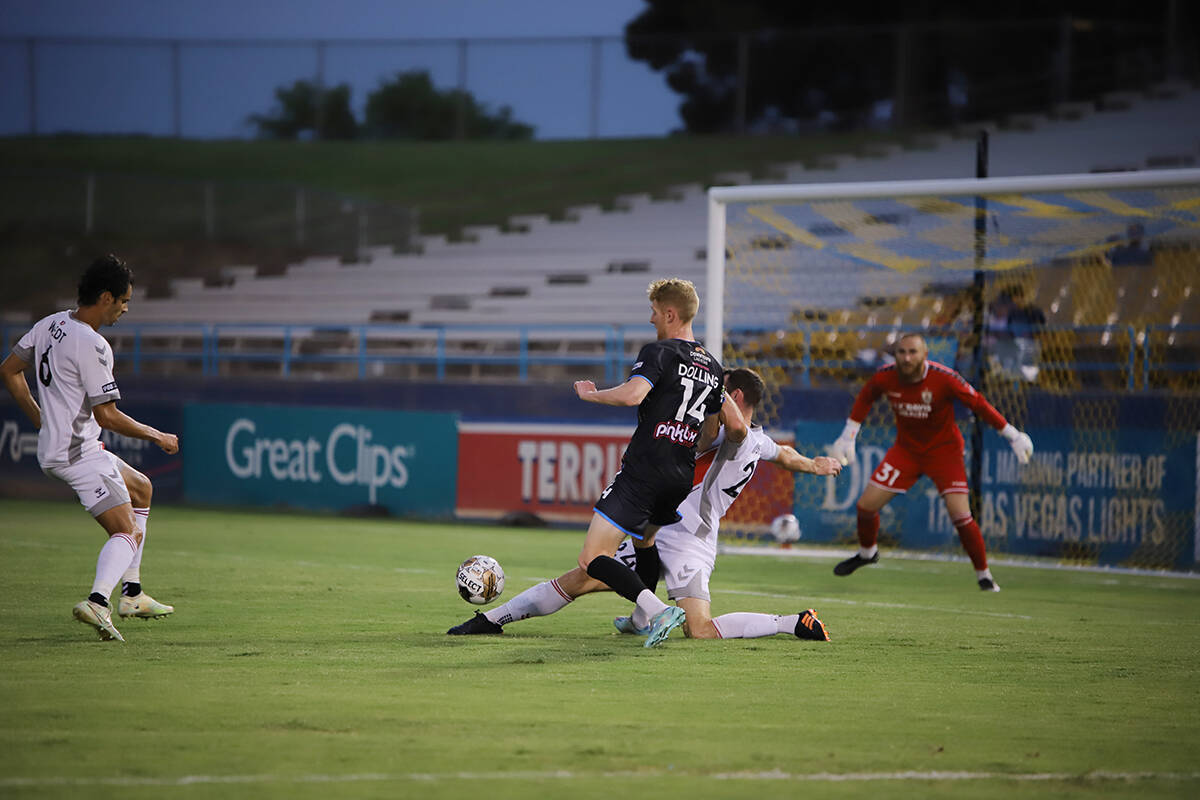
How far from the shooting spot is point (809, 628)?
335 inches

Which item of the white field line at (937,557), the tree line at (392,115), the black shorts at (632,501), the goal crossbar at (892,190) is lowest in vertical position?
the white field line at (937,557)

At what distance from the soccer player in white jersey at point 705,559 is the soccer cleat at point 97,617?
1.95m

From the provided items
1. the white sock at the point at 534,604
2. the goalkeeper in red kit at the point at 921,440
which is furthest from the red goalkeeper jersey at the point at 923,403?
the white sock at the point at 534,604

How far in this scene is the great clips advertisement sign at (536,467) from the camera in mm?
17531

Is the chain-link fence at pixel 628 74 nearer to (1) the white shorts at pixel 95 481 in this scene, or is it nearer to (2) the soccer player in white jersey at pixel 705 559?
(2) the soccer player in white jersey at pixel 705 559

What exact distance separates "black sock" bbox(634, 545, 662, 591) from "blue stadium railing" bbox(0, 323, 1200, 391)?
8.18 m

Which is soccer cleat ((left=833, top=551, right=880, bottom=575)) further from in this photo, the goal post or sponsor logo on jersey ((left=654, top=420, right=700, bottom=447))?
sponsor logo on jersey ((left=654, top=420, right=700, bottom=447))

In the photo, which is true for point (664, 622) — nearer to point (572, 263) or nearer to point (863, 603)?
point (863, 603)

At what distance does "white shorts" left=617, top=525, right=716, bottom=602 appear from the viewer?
8.43 m

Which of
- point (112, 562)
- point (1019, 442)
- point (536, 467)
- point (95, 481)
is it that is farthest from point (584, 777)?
point (536, 467)

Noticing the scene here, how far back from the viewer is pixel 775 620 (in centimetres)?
847

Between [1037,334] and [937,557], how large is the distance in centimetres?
299

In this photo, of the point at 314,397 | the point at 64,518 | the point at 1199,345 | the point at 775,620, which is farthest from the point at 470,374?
the point at 775,620

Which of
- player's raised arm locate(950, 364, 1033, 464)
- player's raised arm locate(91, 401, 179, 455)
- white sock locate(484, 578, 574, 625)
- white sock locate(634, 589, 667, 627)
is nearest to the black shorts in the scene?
white sock locate(634, 589, 667, 627)
